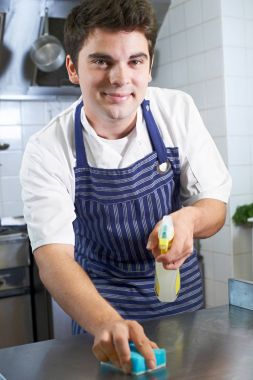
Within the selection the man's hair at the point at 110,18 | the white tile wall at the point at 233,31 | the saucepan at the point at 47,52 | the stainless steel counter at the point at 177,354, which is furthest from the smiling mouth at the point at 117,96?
the saucepan at the point at 47,52

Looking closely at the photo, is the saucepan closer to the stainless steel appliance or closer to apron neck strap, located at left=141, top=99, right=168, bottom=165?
the stainless steel appliance

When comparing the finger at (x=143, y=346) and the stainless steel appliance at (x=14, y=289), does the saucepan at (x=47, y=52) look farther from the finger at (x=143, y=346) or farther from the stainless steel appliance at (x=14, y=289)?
the finger at (x=143, y=346)

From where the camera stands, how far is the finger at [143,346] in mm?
842

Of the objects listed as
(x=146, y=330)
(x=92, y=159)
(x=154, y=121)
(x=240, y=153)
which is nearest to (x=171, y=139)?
(x=154, y=121)

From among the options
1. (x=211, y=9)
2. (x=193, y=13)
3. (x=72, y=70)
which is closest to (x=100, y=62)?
(x=72, y=70)

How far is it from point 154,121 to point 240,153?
1299mm

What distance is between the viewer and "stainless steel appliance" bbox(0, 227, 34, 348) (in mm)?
2471

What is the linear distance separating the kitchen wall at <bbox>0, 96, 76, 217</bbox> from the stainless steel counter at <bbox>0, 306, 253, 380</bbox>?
1979mm

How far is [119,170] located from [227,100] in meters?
1.37

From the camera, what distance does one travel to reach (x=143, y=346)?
84 centimetres

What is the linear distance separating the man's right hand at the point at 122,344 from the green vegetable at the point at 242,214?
175cm

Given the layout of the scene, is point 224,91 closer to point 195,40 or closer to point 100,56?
point 195,40

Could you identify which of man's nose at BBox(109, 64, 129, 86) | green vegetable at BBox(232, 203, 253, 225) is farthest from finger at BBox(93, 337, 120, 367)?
green vegetable at BBox(232, 203, 253, 225)

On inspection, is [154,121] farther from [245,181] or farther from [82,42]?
[245,181]
